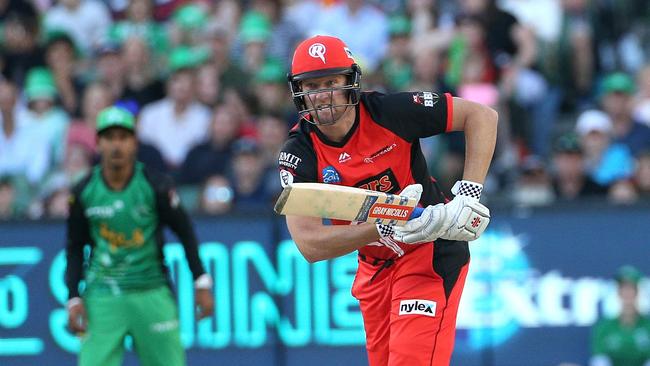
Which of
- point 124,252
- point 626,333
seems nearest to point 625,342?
point 626,333

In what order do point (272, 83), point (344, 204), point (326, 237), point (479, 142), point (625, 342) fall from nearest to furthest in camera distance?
point (344, 204) → point (326, 237) → point (479, 142) → point (625, 342) → point (272, 83)

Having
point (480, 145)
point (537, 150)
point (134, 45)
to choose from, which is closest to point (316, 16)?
point (134, 45)

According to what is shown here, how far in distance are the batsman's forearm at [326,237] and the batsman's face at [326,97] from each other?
1.76 ft

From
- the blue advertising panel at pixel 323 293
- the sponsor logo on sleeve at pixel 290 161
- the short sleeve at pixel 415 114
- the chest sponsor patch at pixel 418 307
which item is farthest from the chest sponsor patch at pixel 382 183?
the blue advertising panel at pixel 323 293

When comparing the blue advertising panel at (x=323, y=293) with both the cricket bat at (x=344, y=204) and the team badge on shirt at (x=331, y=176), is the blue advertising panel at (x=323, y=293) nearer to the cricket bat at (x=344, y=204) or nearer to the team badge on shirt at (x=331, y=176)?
the team badge on shirt at (x=331, y=176)

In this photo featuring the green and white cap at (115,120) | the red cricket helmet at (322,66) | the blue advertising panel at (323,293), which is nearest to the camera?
the red cricket helmet at (322,66)

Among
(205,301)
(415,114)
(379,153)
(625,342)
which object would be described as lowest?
(625,342)

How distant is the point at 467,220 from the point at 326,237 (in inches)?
28.4

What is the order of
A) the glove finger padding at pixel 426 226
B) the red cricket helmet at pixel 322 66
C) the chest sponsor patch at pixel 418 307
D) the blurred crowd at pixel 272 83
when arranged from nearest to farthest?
the glove finger padding at pixel 426 226 < the red cricket helmet at pixel 322 66 < the chest sponsor patch at pixel 418 307 < the blurred crowd at pixel 272 83

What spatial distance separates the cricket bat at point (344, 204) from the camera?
5586mm

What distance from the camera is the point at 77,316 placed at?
834 centimetres

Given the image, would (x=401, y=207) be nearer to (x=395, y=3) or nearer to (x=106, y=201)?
(x=106, y=201)

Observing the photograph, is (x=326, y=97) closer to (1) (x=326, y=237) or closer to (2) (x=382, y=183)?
(2) (x=382, y=183)

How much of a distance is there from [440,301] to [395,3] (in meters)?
7.60
